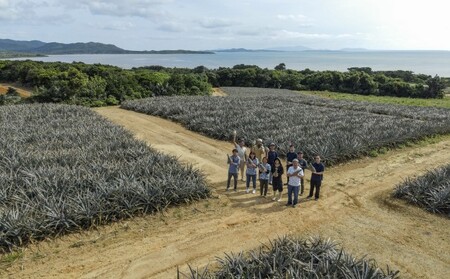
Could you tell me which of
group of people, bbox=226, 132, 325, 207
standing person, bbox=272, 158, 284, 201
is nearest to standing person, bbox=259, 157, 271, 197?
group of people, bbox=226, 132, 325, 207

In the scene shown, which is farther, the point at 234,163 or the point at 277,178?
the point at 234,163

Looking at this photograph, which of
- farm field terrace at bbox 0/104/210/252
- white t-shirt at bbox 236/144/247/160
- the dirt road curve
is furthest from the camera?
white t-shirt at bbox 236/144/247/160

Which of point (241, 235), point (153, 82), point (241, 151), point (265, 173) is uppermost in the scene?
point (153, 82)

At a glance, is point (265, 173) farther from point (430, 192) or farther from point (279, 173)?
point (430, 192)

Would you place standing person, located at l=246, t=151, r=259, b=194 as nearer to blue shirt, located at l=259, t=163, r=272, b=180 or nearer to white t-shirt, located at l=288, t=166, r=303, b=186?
blue shirt, located at l=259, t=163, r=272, b=180

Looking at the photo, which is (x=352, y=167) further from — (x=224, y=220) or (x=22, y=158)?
(x=22, y=158)

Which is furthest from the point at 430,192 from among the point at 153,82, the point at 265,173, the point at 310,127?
the point at 153,82

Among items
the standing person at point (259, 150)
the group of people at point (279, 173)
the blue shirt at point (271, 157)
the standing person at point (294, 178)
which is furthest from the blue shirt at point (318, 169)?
the standing person at point (259, 150)
